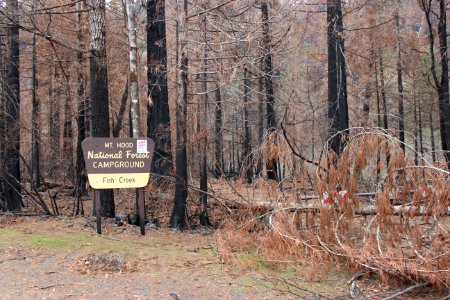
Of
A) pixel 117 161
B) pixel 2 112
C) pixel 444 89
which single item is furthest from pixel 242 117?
pixel 117 161

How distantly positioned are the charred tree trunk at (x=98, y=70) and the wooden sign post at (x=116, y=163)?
2.21 m

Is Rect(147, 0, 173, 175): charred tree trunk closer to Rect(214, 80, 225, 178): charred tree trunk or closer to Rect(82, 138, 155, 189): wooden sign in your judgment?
Rect(214, 80, 225, 178): charred tree trunk

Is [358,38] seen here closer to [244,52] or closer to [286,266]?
[244,52]

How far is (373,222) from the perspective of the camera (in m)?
5.77

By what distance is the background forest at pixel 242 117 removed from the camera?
557cm

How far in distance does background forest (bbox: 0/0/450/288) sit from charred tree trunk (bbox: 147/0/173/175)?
1.4 inches

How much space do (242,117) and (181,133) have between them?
34.4 ft

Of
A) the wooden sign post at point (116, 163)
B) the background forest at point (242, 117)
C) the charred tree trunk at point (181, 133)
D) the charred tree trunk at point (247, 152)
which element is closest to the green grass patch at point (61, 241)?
the wooden sign post at point (116, 163)

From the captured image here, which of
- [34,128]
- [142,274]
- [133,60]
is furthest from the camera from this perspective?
[34,128]

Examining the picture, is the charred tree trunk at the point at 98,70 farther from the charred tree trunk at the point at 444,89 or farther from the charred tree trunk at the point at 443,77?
the charred tree trunk at the point at 444,89

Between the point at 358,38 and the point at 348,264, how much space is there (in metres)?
17.5

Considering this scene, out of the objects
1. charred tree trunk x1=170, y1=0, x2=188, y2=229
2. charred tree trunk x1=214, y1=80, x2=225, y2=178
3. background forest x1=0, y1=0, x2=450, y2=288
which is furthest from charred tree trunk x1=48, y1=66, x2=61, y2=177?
charred tree trunk x1=170, y1=0, x2=188, y2=229

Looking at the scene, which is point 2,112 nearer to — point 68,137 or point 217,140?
point 68,137

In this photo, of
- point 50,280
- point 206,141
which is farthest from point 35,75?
point 50,280
